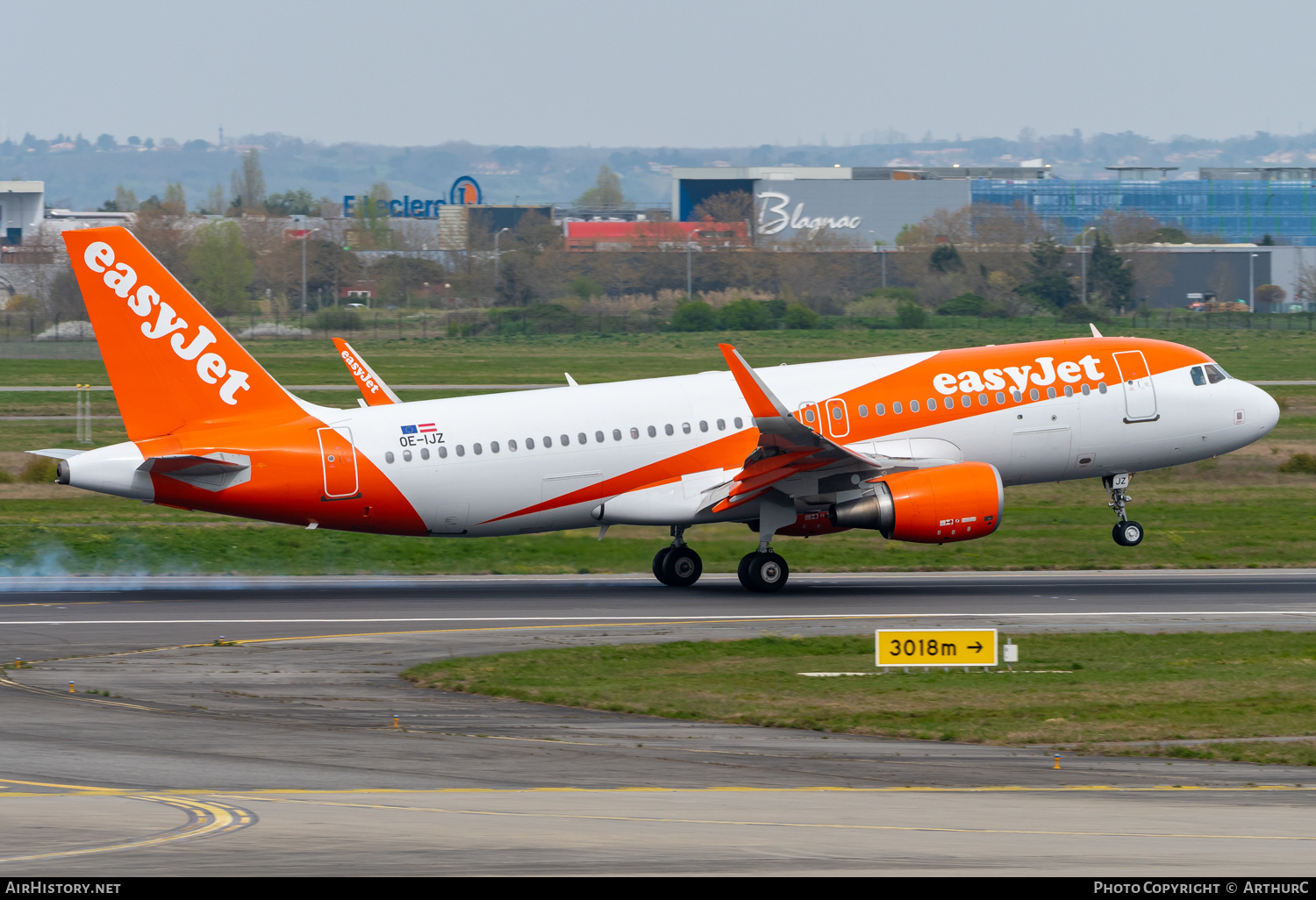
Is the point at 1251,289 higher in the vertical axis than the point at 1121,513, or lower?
higher

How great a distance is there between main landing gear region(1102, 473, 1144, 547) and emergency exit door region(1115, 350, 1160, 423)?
1572 mm

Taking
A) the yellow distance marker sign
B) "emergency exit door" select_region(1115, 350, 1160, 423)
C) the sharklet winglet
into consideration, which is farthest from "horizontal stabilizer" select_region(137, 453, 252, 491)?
"emergency exit door" select_region(1115, 350, 1160, 423)

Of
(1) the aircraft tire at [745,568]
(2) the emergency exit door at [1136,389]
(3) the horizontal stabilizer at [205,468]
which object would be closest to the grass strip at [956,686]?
(1) the aircraft tire at [745,568]

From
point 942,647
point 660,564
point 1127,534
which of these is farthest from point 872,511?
point 942,647

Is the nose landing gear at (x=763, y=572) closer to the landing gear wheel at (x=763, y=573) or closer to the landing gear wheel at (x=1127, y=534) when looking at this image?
the landing gear wheel at (x=763, y=573)

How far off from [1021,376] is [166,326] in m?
18.9

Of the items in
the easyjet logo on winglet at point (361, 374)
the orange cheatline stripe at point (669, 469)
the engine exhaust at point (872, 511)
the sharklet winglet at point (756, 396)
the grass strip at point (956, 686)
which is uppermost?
the easyjet logo on winglet at point (361, 374)

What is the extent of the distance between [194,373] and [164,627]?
223 inches

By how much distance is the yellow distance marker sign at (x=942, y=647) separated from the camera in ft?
81.9

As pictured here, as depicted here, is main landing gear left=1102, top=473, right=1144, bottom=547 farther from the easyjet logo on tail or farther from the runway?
the runway

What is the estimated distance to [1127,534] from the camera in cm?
3747

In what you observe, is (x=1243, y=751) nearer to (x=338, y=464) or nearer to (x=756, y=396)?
(x=756, y=396)

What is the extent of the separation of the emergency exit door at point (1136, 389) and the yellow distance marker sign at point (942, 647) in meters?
14.0

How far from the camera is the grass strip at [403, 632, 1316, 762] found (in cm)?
2123
